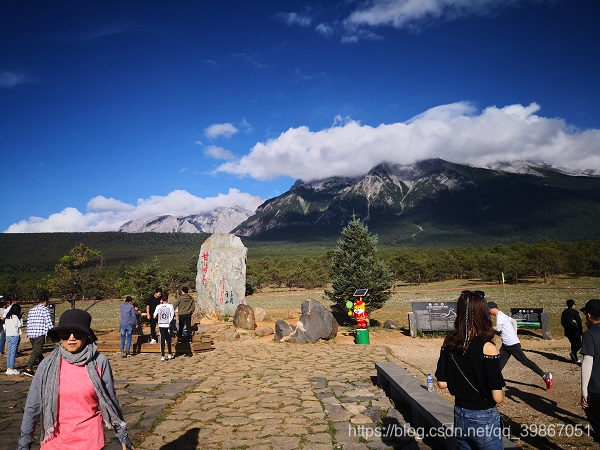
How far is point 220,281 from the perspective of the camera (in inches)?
856

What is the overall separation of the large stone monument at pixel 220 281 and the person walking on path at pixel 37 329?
11.6 meters

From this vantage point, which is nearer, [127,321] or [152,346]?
[127,321]

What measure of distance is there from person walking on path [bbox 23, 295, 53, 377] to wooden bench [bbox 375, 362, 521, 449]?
8.56 m

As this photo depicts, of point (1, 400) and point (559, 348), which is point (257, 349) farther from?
point (559, 348)

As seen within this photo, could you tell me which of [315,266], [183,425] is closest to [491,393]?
[183,425]

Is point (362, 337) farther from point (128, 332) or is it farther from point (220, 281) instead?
point (220, 281)

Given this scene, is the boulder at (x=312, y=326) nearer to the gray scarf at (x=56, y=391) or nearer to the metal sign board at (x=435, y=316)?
the metal sign board at (x=435, y=316)

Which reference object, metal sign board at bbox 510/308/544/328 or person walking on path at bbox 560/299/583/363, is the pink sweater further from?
metal sign board at bbox 510/308/544/328

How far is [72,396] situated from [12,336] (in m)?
9.14

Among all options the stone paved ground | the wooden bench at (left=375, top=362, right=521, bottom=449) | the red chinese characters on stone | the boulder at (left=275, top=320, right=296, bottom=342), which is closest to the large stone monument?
the red chinese characters on stone

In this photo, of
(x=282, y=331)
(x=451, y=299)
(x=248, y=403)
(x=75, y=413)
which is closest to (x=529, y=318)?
(x=282, y=331)

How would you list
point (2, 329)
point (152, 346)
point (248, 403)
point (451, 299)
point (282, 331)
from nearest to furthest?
point (248, 403), point (2, 329), point (152, 346), point (282, 331), point (451, 299)

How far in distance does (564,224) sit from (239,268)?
222345 mm

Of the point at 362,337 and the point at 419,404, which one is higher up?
the point at 419,404
